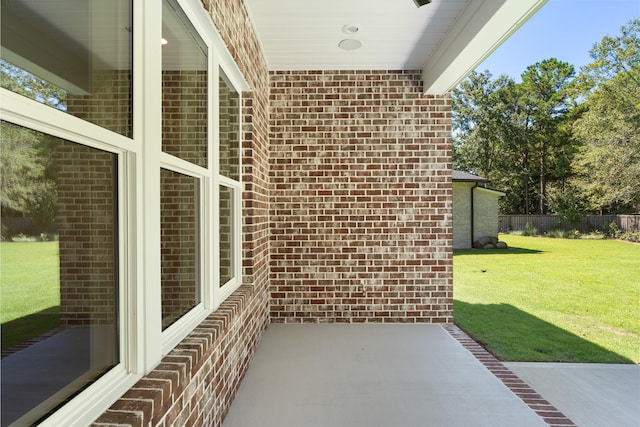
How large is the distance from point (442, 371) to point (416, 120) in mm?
3077

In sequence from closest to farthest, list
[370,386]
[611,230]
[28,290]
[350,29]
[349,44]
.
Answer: [28,290] → [370,386] → [350,29] → [349,44] → [611,230]

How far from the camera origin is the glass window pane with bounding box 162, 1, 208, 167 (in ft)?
6.76

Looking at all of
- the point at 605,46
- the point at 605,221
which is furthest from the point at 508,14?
the point at 605,46

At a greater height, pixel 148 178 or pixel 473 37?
pixel 473 37

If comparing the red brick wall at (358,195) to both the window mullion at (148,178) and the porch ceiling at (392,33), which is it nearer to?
the porch ceiling at (392,33)

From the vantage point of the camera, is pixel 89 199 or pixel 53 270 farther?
pixel 89 199

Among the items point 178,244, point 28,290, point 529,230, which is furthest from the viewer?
point 529,230

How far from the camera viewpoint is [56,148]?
3.96ft

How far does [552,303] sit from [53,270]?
845 centimetres

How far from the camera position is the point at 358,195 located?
203 inches

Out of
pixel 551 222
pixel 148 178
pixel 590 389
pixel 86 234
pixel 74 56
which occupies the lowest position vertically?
pixel 590 389

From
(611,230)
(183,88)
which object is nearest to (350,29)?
(183,88)

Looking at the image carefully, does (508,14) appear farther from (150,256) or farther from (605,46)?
(605,46)

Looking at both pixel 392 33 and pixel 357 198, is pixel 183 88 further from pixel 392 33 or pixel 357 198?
pixel 357 198
